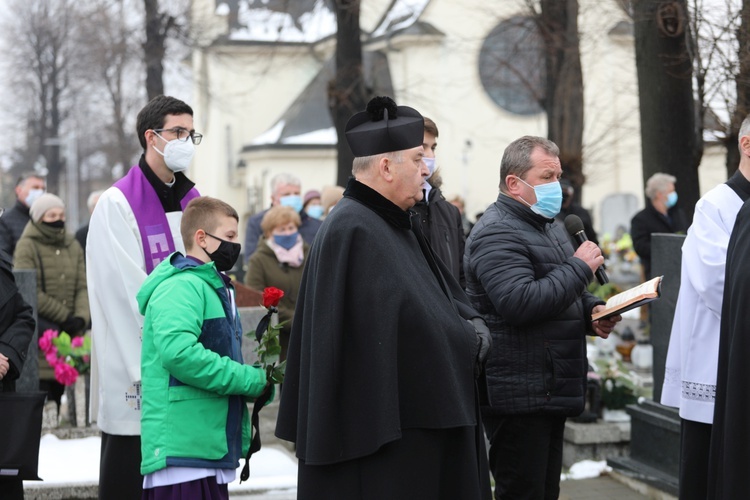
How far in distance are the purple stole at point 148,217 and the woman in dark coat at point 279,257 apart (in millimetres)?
3363

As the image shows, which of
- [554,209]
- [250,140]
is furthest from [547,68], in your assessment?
[250,140]

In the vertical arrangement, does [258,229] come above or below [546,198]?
below

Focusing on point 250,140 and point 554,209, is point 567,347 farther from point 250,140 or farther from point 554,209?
point 250,140

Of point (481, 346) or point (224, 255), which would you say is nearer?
point (481, 346)

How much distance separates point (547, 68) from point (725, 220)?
1112 cm

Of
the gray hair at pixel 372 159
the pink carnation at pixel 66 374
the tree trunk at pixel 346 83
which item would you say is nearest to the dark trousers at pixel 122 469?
the gray hair at pixel 372 159

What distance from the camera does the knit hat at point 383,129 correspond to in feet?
14.0

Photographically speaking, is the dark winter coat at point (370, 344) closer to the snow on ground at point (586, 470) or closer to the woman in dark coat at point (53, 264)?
the snow on ground at point (586, 470)

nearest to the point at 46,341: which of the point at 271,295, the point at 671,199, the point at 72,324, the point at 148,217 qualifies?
the point at 72,324

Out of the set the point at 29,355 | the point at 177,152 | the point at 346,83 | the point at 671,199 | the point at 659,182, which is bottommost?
the point at 29,355

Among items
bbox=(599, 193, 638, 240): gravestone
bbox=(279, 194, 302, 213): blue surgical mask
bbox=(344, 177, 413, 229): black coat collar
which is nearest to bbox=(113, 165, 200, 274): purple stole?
bbox=(344, 177, 413, 229): black coat collar

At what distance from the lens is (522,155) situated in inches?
215

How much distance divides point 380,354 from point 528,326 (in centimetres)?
142

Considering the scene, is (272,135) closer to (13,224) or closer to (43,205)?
(13,224)
